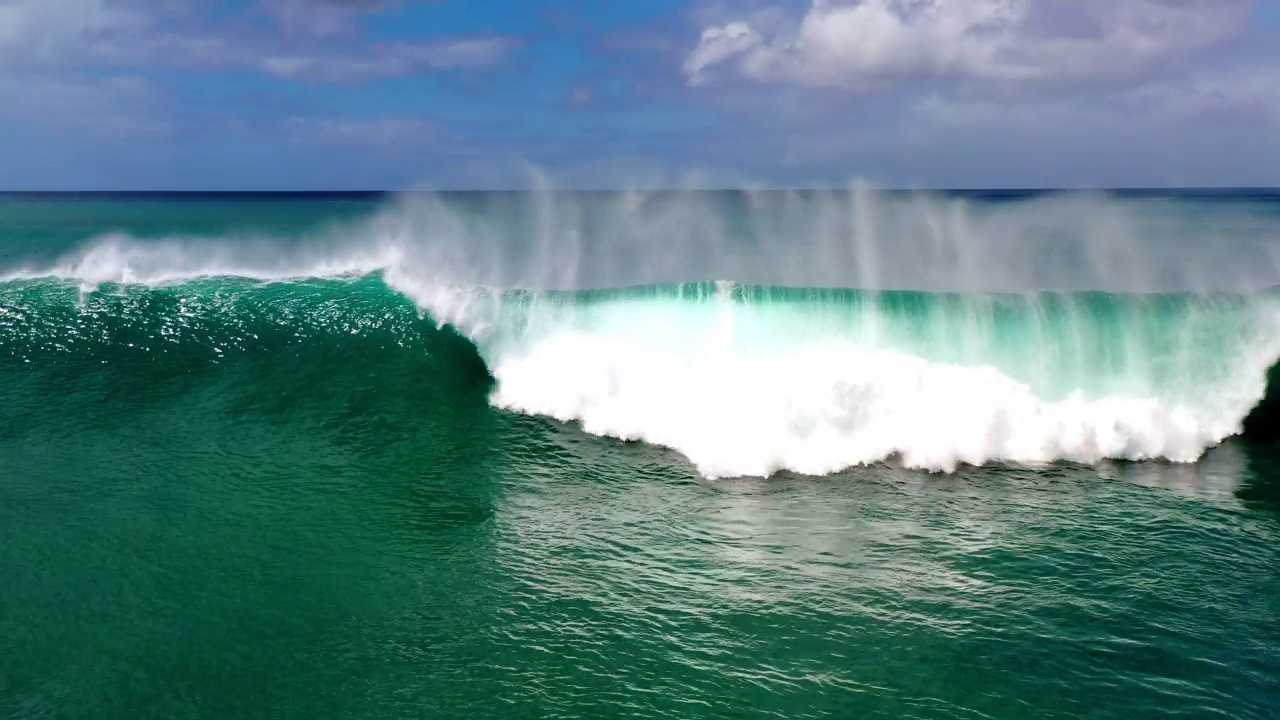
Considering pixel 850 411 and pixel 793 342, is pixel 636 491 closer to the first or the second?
pixel 850 411

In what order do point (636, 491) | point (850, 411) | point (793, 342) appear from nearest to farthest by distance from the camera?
point (636, 491)
point (850, 411)
point (793, 342)

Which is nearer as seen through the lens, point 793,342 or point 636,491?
point 636,491

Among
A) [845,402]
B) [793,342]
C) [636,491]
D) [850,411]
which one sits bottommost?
[636,491]

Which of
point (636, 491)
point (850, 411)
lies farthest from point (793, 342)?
point (636, 491)

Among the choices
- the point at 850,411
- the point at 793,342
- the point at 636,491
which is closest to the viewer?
the point at 636,491

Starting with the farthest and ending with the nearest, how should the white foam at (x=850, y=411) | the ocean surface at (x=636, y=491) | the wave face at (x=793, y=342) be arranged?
the wave face at (x=793, y=342) < the white foam at (x=850, y=411) < the ocean surface at (x=636, y=491)

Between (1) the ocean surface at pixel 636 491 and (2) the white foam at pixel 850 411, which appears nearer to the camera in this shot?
(1) the ocean surface at pixel 636 491

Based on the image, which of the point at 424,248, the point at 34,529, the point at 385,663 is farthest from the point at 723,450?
the point at 424,248
